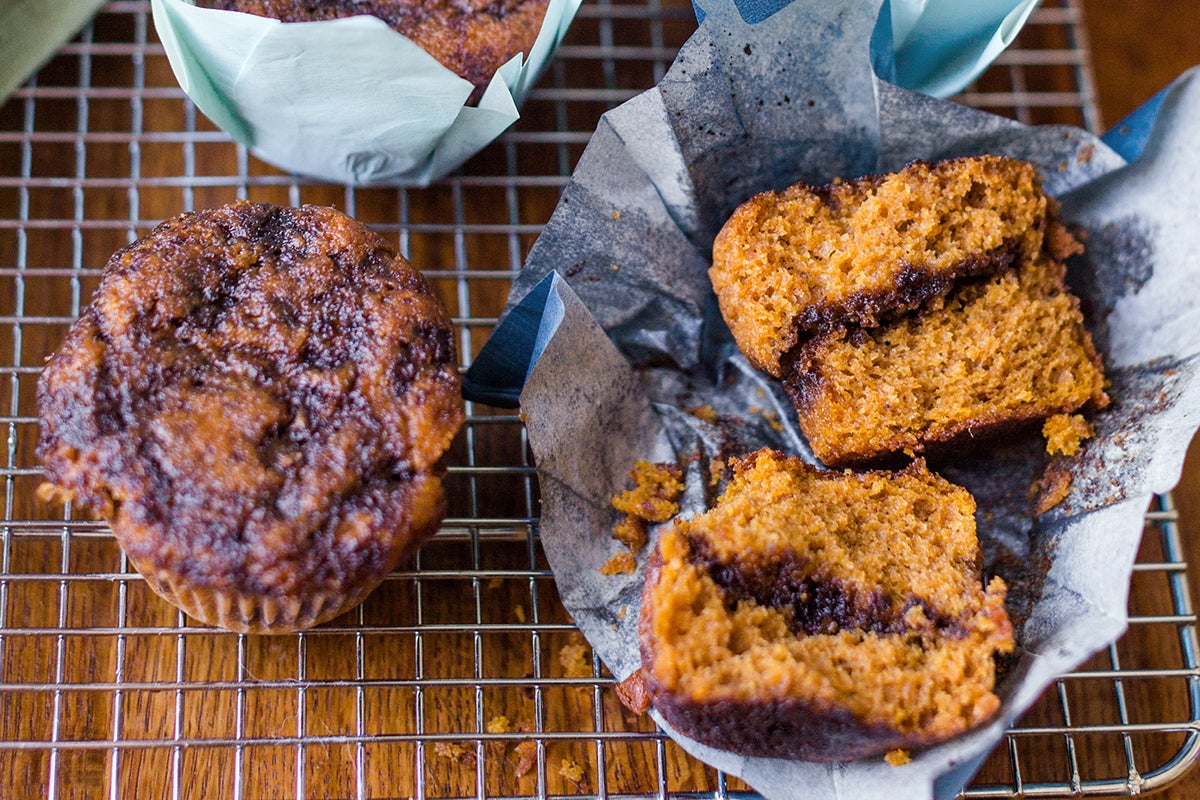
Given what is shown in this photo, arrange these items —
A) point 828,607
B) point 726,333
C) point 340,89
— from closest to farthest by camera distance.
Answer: point 828,607 < point 340,89 < point 726,333

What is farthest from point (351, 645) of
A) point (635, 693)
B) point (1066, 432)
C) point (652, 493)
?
point (1066, 432)

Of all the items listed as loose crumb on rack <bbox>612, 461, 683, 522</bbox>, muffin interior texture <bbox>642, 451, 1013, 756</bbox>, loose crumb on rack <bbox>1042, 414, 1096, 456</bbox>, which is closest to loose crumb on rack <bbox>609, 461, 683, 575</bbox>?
loose crumb on rack <bbox>612, 461, 683, 522</bbox>

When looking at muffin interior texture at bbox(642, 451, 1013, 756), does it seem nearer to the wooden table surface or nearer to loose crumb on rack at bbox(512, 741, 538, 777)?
loose crumb on rack at bbox(512, 741, 538, 777)

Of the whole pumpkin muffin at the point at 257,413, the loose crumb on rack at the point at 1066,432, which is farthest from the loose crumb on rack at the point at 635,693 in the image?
the loose crumb on rack at the point at 1066,432

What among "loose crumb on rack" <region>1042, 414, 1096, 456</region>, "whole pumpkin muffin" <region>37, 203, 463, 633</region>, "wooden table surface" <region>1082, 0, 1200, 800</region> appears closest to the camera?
"whole pumpkin muffin" <region>37, 203, 463, 633</region>

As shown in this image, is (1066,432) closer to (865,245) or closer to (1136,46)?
(865,245)

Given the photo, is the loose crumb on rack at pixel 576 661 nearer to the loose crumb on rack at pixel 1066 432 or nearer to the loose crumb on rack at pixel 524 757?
the loose crumb on rack at pixel 524 757

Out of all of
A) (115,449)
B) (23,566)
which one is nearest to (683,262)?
(115,449)
